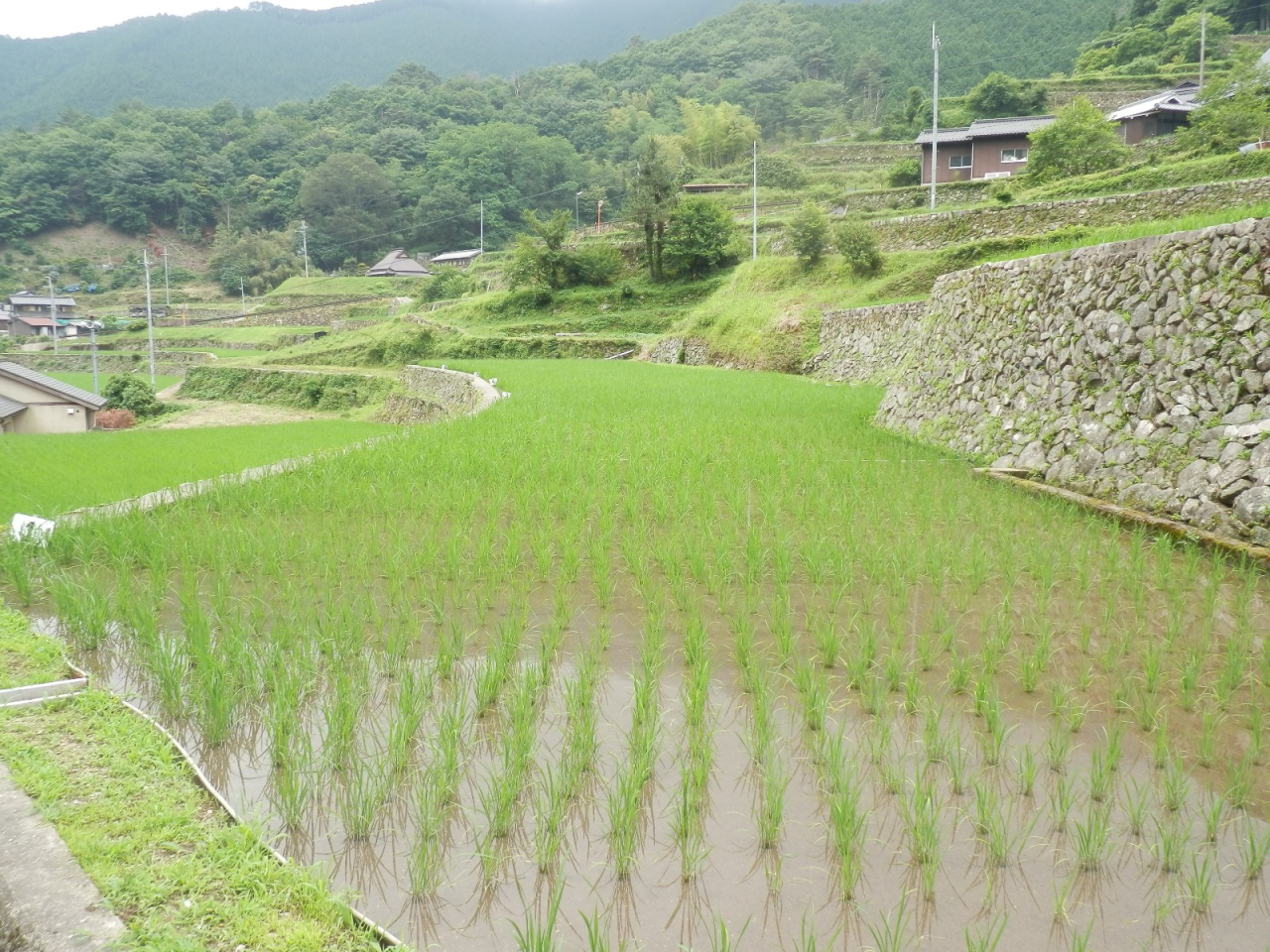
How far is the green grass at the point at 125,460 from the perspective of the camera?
23.5 feet

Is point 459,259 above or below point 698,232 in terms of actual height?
above

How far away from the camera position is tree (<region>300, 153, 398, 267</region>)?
221ft

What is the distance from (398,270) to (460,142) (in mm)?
23308

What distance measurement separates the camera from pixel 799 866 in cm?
222

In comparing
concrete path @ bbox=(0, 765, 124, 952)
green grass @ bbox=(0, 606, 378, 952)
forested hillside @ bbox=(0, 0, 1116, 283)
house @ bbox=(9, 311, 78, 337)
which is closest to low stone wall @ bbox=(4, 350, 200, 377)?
house @ bbox=(9, 311, 78, 337)

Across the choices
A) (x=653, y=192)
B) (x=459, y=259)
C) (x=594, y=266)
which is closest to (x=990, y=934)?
(x=653, y=192)

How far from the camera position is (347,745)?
9.00 feet

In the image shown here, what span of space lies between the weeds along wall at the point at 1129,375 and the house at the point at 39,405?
69.8 feet

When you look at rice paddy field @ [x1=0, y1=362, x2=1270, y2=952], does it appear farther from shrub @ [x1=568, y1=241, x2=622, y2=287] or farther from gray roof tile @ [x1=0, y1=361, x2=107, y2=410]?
shrub @ [x1=568, y1=241, x2=622, y2=287]

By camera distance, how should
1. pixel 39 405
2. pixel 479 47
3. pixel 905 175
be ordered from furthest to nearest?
pixel 479 47 < pixel 905 175 < pixel 39 405

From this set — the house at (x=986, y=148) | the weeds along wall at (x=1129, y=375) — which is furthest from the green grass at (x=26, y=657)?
the house at (x=986, y=148)

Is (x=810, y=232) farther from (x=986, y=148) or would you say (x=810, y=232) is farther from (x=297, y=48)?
(x=297, y=48)

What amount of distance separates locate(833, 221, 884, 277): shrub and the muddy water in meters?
20.4

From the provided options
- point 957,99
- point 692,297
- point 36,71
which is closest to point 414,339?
point 692,297
